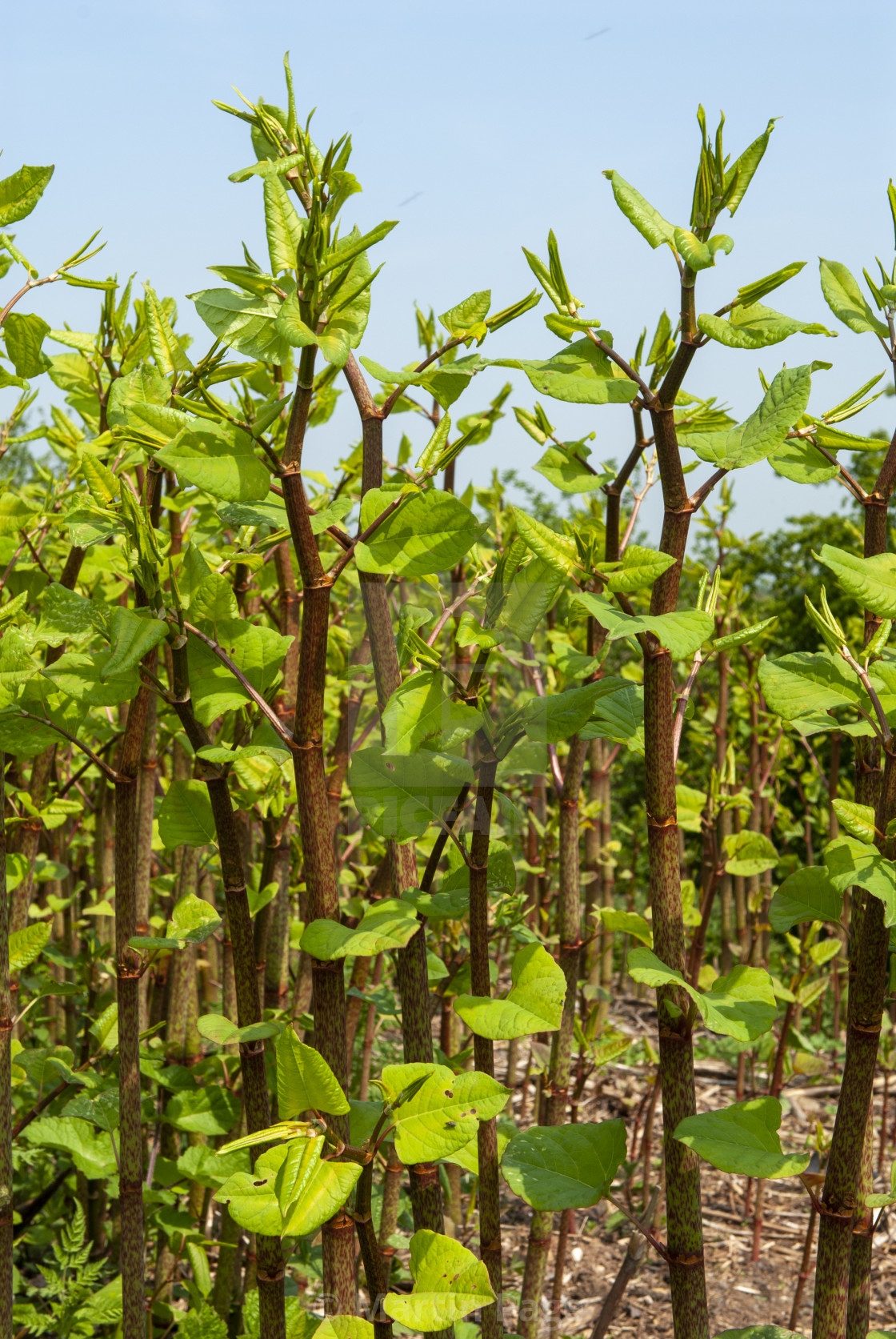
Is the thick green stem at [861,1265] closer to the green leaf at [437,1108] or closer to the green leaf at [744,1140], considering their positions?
the green leaf at [744,1140]

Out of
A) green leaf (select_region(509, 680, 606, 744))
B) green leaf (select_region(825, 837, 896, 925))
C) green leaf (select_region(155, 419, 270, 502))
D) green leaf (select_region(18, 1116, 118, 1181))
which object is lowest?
green leaf (select_region(18, 1116, 118, 1181))

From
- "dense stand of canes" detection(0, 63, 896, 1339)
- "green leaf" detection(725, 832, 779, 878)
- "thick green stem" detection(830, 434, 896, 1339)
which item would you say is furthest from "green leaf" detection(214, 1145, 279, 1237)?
"green leaf" detection(725, 832, 779, 878)

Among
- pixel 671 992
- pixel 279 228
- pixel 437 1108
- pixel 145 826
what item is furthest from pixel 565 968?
pixel 279 228

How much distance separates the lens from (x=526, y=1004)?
857mm

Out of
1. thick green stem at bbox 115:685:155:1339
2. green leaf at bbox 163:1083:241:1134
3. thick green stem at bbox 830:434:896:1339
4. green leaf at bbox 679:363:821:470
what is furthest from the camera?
green leaf at bbox 163:1083:241:1134

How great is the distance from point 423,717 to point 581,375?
0.96ft

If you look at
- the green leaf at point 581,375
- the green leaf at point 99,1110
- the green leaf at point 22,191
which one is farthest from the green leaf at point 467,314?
the green leaf at point 99,1110

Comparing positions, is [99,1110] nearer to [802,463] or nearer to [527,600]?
[527,600]

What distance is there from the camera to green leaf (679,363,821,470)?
2.61ft

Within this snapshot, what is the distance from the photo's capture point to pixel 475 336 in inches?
35.1

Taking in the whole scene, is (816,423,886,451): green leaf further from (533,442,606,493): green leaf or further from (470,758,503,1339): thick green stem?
(470,758,503,1339): thick green stem

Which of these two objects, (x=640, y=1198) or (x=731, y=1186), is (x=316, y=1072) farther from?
(x=731, y=1186)

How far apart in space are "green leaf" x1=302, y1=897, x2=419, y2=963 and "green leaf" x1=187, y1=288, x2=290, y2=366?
424 millimetres

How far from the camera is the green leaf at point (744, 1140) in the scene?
825mm
